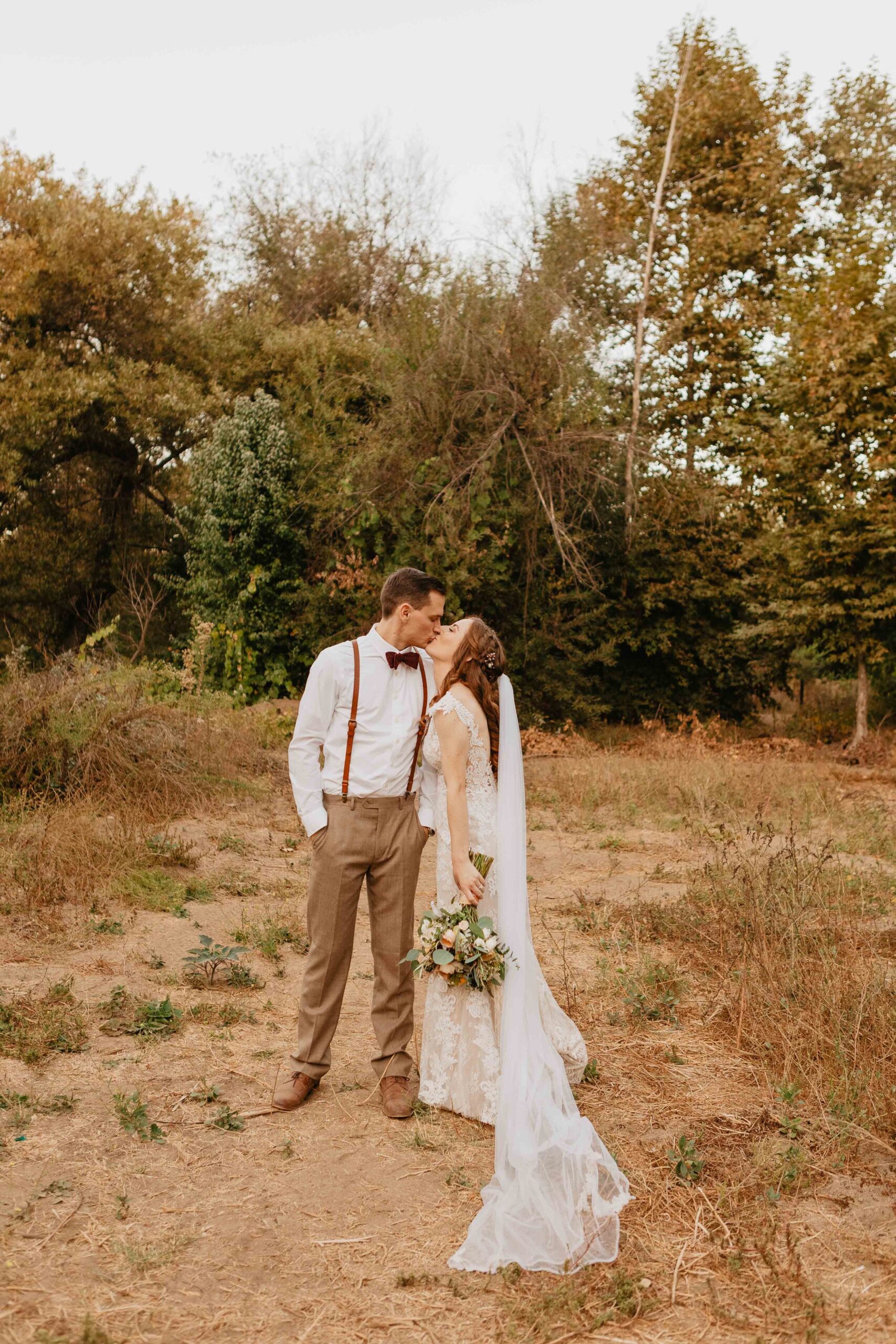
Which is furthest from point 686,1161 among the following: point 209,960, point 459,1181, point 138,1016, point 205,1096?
point 209,960

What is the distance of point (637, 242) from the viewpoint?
22.5 metres

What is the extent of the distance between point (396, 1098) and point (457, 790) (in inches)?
50.1

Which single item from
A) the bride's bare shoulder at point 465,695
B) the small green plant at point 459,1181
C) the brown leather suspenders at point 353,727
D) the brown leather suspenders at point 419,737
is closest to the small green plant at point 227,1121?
A: the small green plant at point 459,1181

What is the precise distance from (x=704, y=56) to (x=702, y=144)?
6.41 ft

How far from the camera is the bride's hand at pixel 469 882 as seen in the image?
4.29 meters

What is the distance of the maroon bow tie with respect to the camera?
4.39m

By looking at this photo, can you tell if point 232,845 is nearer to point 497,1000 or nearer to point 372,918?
point 372,918

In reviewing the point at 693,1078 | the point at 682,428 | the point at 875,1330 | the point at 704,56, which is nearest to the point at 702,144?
the point at 704,56

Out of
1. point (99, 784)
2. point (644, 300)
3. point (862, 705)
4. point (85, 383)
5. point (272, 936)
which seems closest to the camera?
point (272, 936)

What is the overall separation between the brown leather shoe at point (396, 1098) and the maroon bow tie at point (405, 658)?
168 cm

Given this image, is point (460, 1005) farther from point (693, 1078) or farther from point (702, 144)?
point (702, 144)

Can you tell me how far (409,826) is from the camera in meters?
4.45

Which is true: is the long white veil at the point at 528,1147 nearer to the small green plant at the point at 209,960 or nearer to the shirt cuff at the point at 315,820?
the shirt cuff at the point at 315,820

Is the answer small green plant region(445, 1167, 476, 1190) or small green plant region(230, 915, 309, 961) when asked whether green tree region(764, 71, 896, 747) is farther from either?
small green plant region(445, 1167, 476, 1190)
